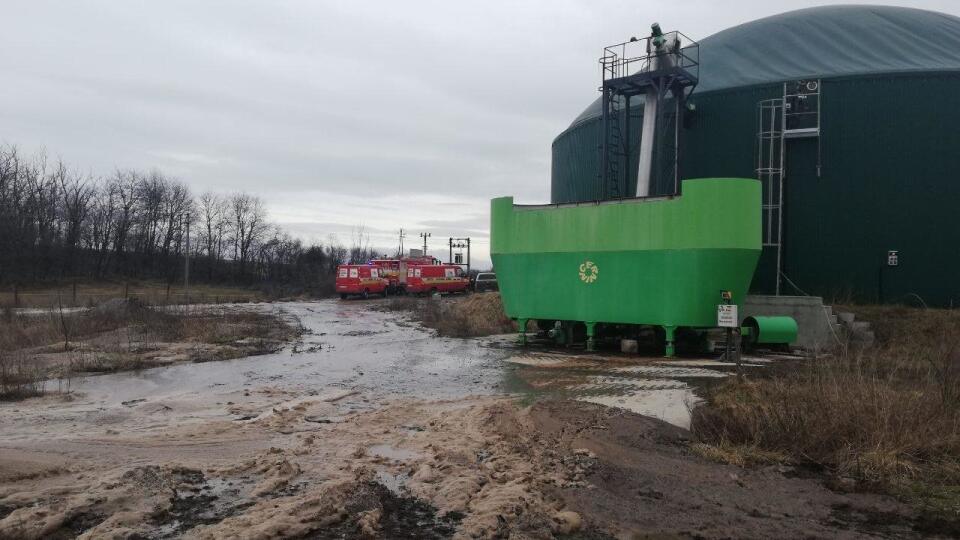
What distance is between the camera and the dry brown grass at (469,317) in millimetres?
23703

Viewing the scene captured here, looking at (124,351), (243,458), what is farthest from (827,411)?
(124,351)

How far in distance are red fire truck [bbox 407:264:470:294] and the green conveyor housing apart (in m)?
25.6

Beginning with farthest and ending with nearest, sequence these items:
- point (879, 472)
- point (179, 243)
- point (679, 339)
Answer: point (179, 243), point (679, 339), point (879, 472)

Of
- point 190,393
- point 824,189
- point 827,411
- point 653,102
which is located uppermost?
point 653,102

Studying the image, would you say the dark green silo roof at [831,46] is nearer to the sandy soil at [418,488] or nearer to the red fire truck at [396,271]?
the sandy soil at [418,488]

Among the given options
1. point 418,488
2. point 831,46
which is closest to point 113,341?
point 418,488

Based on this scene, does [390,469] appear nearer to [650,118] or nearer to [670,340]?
[670,340]

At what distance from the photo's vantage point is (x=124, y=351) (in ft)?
53.4

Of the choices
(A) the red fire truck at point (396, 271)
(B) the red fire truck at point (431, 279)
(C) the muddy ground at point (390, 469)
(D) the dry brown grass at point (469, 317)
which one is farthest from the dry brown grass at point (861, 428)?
(A) the red fire truck at point (396, 271)

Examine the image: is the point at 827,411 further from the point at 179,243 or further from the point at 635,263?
the point at 179,243

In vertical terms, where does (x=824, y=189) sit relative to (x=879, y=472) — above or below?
above

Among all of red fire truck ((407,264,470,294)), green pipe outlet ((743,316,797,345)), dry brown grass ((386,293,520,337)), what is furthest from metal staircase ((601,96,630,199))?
red fire truck ((407,264,470,294))

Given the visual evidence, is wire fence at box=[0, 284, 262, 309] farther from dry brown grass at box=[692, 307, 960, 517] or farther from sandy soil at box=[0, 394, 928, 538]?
dry brown grass at box=[692, 307, 960, 517]

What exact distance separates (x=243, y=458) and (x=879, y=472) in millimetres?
6168
